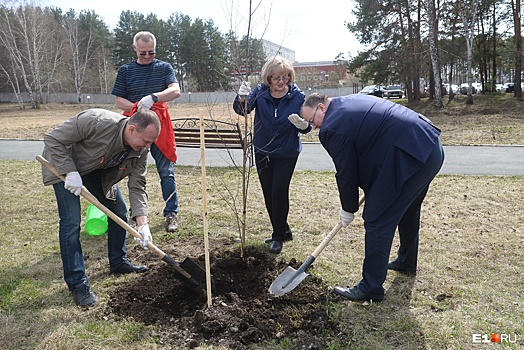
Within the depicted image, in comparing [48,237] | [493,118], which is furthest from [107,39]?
[48,237]

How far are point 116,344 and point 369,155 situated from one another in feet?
6.65

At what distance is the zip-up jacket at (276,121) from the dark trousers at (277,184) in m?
0.09

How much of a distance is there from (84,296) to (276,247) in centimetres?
173

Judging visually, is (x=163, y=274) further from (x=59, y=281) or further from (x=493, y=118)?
(x=493, y=118)

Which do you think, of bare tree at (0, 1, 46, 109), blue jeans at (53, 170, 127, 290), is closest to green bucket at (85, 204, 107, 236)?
blue jeans at (53, 170, 127, 290)

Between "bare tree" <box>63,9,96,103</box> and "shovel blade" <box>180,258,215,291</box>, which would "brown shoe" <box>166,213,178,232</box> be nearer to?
"shovel blade" <box>180,258,215,291</box>

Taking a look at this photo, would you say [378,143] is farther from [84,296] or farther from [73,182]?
[84,296]

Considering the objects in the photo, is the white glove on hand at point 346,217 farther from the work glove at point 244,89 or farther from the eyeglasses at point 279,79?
the work glove at point 244,89

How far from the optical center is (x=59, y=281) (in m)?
3.54

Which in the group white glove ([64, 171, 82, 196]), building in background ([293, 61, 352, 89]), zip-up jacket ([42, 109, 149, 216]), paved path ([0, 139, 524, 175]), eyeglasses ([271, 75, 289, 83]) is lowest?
paved path ([0, 139, 524, 175])

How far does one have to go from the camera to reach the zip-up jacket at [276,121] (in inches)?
147

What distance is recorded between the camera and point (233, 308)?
117 inches

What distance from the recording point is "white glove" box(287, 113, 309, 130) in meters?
3.54

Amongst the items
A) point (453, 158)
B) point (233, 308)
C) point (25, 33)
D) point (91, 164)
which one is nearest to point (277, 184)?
point (233, 308)
